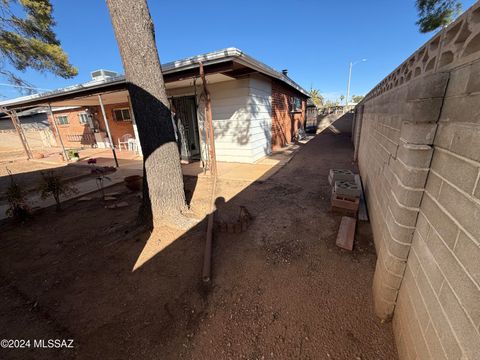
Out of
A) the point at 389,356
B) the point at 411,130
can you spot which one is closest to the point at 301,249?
the point at 389,356

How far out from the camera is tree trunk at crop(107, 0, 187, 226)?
267 centimetres

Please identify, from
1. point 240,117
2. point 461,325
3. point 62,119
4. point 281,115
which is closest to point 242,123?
point 240,117

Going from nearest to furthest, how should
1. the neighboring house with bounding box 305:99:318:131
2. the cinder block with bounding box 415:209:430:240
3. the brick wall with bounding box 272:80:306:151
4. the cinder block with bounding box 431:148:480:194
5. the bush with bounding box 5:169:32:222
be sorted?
the cinder block with bounding box 431:148:480:194 → the cinder block with bounding box 415:209:430:240 → the bush with bounding box 5:169:32:222 → the brick wall with bounding box 272:80:306:151 → the neighboring house with bounding box 305:99:318:131

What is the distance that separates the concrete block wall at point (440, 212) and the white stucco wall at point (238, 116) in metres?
5.38

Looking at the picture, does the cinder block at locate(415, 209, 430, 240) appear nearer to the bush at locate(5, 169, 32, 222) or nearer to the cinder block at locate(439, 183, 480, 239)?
the cinder block at locate(439, 183, 480, 239)

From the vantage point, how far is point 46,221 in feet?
12.3

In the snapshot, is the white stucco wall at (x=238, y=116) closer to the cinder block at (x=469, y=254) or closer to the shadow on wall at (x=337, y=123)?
the cinder block at (x=469, y=254)

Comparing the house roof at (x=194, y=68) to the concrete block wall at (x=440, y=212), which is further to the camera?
the house roof at (x=194, y=68)

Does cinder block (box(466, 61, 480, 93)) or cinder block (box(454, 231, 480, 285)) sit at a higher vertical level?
cinder block (box(466, 61, 480, 93))

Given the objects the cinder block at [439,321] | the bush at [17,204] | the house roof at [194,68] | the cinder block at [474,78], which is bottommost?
the bush at [17,204]

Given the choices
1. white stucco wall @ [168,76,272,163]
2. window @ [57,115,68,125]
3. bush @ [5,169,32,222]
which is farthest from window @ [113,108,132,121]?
bush @ [5,169,32,222]

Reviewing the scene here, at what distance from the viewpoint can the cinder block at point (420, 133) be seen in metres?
1.22

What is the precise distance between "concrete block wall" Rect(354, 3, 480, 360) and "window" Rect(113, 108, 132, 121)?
1326 centimetres

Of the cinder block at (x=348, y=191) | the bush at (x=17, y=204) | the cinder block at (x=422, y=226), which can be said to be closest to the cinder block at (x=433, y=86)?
the cinder block at (x=422, y=226)
